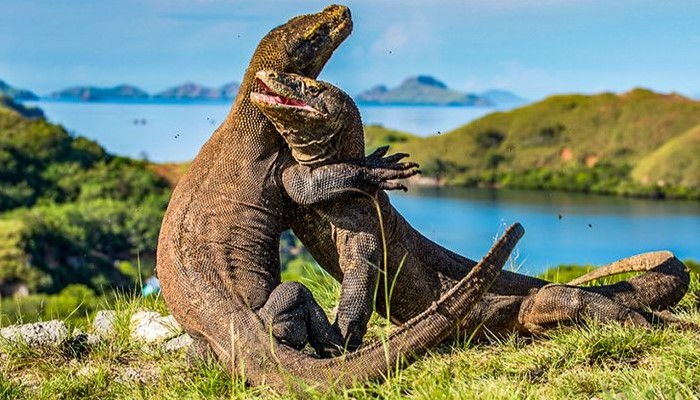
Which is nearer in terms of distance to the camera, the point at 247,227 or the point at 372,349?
the point at 372,349

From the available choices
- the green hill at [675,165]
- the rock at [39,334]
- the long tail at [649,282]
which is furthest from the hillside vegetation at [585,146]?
the rock at [39,334]

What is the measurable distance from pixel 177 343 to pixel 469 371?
294 cm

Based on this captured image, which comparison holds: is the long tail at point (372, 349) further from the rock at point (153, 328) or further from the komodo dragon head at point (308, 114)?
the rock at point (153, 328)

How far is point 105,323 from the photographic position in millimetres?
9375

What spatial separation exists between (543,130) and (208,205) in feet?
330

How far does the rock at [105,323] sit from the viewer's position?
29.3 feet

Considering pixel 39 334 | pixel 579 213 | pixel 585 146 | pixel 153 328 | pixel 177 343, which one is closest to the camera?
pixel 39 334

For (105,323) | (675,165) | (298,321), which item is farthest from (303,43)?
(675,165)

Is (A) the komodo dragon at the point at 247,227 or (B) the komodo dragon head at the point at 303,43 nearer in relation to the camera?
(A) the komodo dragon at the point at 247,227

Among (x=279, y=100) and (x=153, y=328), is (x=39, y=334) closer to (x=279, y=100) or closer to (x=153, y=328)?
(x=153, y=328)

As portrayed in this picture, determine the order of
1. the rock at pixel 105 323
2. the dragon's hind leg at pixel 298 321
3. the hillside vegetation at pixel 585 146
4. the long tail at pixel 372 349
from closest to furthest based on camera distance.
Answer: the long tail at pixel 372 349 < the dragon's hind leg at pixel 298 321 < the rock at pixel 105 323 < the hillside vegetation at pixel 585 146

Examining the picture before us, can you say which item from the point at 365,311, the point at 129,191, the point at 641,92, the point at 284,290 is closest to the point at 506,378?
the point at 365,311

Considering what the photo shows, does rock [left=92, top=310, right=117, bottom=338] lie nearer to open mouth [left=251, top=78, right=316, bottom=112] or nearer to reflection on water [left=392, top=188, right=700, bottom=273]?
open mouth [left=251, top=78, right=316, bottom=112]

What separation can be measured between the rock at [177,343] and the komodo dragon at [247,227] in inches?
52.1
